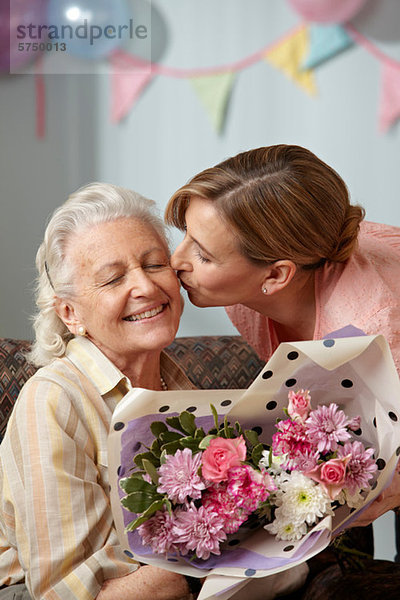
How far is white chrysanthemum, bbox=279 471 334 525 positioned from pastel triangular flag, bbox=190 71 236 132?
2.33m

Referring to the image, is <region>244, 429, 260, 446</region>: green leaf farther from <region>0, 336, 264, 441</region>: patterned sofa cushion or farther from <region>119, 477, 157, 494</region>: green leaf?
<region>0, 336, 264, 441</region>: patterned sofa cushion

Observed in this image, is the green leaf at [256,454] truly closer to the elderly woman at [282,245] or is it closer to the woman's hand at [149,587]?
the woman's hand at [149,587]

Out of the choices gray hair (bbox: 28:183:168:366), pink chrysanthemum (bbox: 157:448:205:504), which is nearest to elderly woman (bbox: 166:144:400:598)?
gray hair (bbox: 28:183:168:366)

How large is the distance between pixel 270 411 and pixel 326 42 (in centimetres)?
234

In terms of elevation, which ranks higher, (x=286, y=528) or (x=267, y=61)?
(x=267, y=61)

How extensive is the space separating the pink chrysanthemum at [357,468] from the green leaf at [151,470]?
296mm

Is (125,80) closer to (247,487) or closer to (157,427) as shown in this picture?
(157,427)

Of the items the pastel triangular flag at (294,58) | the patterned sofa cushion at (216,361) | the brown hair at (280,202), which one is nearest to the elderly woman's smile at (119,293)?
the brown hair at (280,202)

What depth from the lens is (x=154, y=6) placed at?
3201 millimetres

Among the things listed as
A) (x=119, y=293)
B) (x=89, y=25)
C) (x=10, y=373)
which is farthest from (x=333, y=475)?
(x=89, y=25)

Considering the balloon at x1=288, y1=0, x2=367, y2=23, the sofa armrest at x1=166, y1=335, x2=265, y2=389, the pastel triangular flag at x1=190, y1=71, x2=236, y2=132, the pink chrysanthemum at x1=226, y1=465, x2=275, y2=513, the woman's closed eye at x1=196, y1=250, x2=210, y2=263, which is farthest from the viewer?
the pastel triangular flag at x1=190, y1=71, x2=236, y2=132

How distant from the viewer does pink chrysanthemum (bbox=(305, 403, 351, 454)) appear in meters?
1.17

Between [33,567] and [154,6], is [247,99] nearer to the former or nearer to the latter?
[154,6]

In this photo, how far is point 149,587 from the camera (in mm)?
1354
